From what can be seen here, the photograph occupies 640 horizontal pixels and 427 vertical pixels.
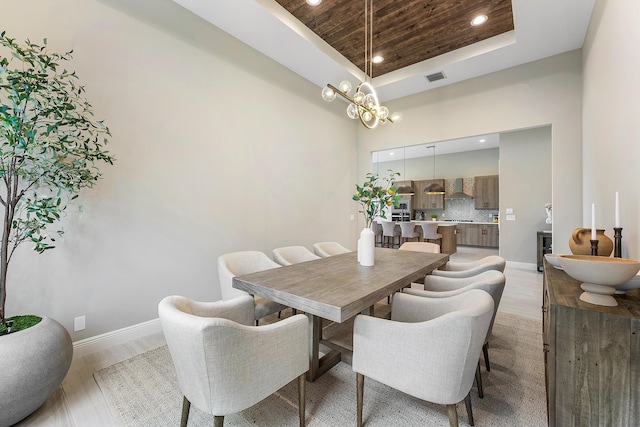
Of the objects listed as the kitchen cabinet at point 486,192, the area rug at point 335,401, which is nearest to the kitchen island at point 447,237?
the kitchen cabinet at point 486,192

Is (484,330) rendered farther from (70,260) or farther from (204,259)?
(70,260)

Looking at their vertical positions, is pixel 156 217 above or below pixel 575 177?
below

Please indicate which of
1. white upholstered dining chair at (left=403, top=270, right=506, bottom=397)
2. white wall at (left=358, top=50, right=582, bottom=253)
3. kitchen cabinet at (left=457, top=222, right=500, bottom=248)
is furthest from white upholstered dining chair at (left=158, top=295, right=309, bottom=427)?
kitchen cabinet at (left=457, top=222, right=500, bottom=248)

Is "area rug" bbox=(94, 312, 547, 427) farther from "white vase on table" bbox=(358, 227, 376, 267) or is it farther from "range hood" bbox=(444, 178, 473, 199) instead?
"range hood" bbox=(444, 178, 473, 199)

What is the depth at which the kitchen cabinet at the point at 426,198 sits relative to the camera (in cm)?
920

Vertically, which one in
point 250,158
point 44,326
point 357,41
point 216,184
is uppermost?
point 357,41

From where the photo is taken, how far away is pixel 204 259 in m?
3.05

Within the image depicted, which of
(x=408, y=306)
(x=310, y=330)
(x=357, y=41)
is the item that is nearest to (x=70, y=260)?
(x=310, y=330)

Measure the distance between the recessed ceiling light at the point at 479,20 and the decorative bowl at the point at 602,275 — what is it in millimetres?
3353

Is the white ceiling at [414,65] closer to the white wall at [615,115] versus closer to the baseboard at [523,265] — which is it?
the white wall at [615,115]

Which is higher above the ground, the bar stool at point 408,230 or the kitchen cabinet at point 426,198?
the kitchen cabinet at point 426,198

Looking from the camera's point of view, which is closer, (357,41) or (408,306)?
(408,306)

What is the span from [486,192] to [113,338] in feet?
30.9

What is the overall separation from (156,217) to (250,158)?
1.37m
